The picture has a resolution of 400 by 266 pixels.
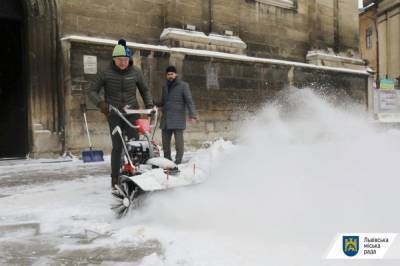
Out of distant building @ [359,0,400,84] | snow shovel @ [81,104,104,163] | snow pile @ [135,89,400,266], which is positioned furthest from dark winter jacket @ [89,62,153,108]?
distant building @ [359,0,400,84]

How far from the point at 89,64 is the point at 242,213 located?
23.6 feet

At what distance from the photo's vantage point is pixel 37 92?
10547 millimetres

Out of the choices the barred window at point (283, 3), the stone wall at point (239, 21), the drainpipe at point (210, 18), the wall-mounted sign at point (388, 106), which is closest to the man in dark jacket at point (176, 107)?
the stone wall at point (239, 21)

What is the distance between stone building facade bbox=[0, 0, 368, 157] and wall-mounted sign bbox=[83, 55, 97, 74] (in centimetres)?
2

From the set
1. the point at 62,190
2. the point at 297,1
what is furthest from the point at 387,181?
the point at 297,1

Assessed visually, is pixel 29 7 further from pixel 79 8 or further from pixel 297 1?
pixel 297 1

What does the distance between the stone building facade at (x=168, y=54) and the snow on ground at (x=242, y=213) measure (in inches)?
179

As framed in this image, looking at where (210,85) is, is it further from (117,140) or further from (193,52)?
(117,140)

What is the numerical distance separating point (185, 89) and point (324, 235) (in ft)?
16.0

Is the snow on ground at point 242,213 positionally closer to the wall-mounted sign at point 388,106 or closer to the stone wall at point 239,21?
the stone wall at point 239,21

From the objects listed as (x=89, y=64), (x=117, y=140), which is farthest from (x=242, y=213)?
(x=89, y=64)

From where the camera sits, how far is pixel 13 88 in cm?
1092

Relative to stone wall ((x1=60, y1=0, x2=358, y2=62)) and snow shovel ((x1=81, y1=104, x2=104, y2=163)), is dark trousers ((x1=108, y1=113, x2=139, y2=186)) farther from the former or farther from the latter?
stone wall ((x1=60, y1=0, x2=358, y2=62))

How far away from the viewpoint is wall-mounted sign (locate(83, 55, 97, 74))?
34.6ft
